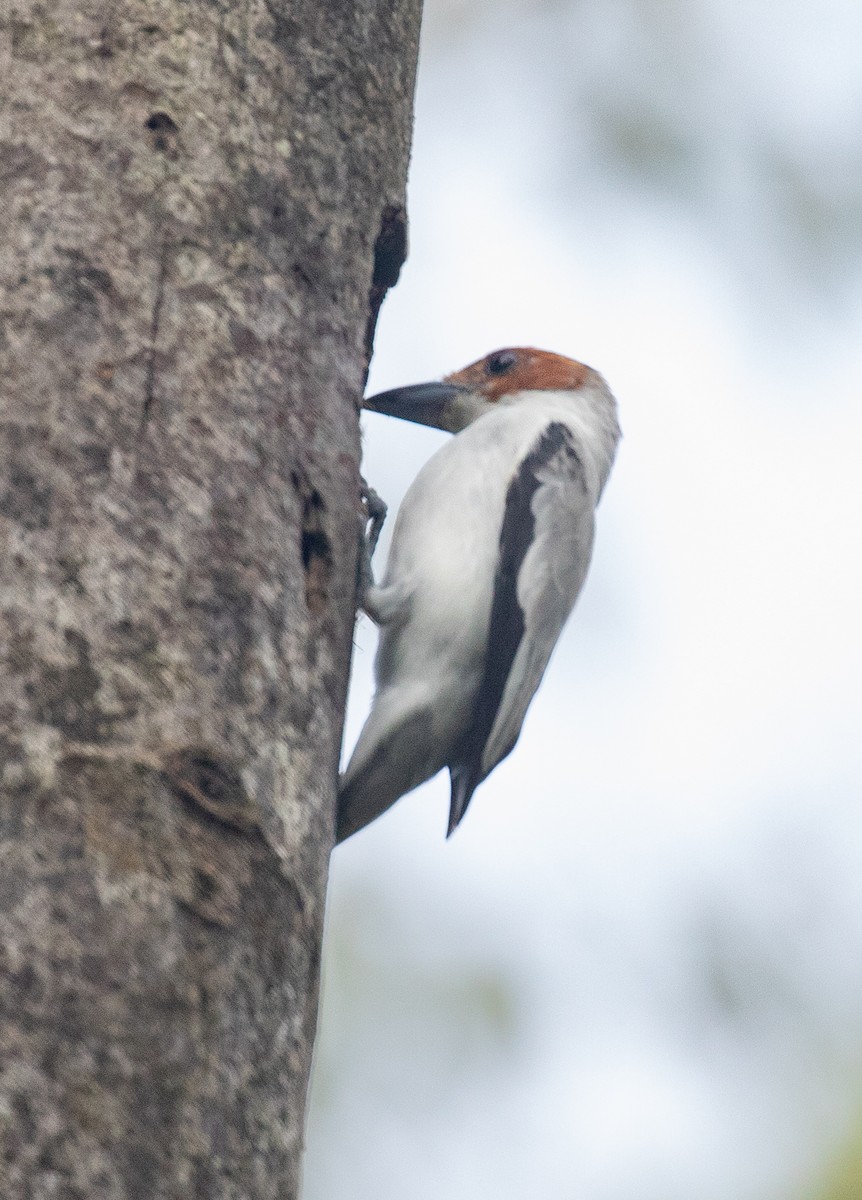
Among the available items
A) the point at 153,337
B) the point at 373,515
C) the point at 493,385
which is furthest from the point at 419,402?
the point at 153,337

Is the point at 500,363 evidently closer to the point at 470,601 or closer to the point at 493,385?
the point at 493,385

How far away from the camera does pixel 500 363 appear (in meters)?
4.89

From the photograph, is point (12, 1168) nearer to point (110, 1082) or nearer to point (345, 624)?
point (110, 1082)

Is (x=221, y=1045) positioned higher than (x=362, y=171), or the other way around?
(x=362, y=171)

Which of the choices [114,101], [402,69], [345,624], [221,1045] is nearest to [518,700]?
[345,624]

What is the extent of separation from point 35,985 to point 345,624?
99 centimetres

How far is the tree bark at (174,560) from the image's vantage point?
1.83 m

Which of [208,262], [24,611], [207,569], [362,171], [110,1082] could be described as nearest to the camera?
[110,1082]

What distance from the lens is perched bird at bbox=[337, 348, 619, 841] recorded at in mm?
3531

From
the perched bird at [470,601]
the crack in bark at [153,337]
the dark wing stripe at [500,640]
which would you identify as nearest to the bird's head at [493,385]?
the perched bird at [470,601]

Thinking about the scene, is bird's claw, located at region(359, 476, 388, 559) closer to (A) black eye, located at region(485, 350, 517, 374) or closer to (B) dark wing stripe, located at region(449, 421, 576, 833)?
(B) dark wing stripe, located at region(449, 421, 576, 833)

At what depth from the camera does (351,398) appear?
9.12 ft

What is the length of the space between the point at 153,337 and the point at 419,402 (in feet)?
7.62

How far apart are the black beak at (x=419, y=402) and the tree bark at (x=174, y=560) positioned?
147 cm
